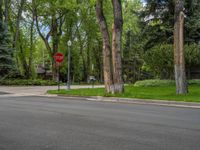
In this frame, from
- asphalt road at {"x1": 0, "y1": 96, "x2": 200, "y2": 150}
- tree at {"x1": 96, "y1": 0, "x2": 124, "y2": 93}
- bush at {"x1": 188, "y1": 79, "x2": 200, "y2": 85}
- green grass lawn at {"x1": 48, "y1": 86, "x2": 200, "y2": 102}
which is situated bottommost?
asphalt road at {"x1": 0, "y1": 96, "x2": 200, "y2": 150}

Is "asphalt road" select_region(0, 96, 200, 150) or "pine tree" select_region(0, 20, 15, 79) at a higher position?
"pine tree" select_region(0, 20, 15, 79)

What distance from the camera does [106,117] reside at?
9.65 m

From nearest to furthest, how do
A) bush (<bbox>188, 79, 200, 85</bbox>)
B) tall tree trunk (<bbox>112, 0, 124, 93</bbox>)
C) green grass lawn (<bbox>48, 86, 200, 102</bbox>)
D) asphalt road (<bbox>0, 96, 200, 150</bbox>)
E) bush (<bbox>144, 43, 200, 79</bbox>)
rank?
asphalt road (<bbox>0, 96, 200, 150</bbox>)
green grass lawn (<bbox>48, 86, 200, 102</bbox>)
tall tree trunk (<bbox>112, 0, 124, 93</bbox>)
bush (<bbox>144, 43, 200, 79</bbox>)
bush (<bbox>188, 79, 200, 85</bbox>)

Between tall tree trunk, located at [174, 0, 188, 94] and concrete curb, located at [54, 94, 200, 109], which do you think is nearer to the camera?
concrete curb, located at [54, 94, 200, 109]

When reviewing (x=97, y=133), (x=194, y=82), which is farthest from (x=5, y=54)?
(x=97, y=133)

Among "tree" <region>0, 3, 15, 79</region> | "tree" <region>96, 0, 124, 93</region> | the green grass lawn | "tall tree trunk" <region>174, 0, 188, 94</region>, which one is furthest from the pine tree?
"tall tree trunk" <region>174, 0, 188, 94</region>

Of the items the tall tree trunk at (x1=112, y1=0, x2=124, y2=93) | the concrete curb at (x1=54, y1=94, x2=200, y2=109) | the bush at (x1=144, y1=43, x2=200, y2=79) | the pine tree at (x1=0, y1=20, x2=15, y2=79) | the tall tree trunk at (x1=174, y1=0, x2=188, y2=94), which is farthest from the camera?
the pine tree at (x1=0, y1=20, x2=15, y2=79)

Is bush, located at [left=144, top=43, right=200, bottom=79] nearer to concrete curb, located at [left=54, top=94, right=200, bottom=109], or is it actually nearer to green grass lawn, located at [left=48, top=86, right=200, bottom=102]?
green grass lawn, located at [left=48, top=86, right=200, bottom=102]

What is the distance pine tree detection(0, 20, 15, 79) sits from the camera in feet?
107

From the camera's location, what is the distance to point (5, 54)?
1298 inches

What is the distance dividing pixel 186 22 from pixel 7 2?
2156cm

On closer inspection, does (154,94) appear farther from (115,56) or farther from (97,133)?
(97,133)

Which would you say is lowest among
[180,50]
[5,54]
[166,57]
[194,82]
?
[194,82]

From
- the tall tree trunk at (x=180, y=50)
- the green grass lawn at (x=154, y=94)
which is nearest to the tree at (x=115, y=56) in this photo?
the green grass lawn at (x=154, y=94)
